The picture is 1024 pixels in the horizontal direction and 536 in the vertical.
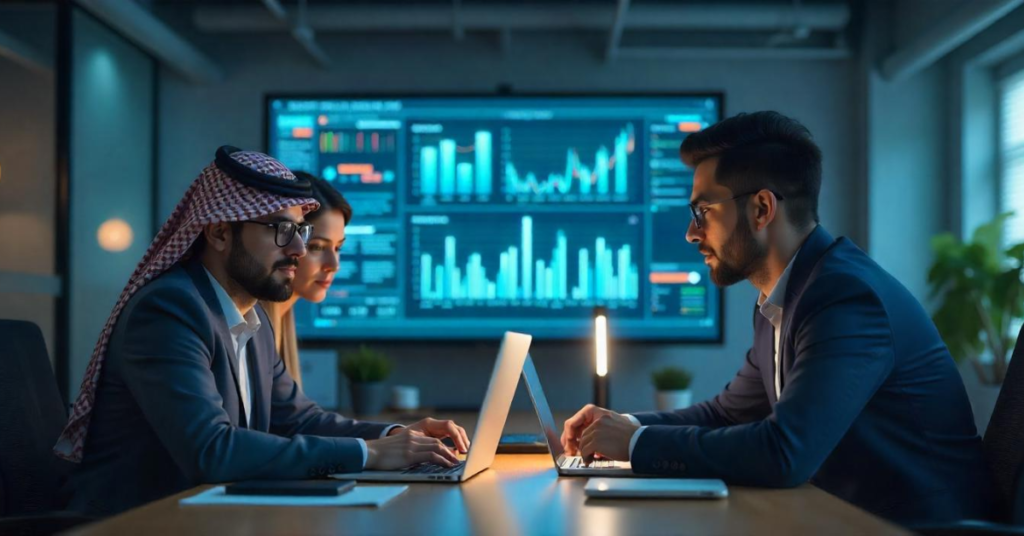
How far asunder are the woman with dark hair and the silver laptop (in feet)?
4.48

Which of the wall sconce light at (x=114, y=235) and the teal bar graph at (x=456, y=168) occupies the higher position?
the teal bar graph at (x=456, y=168)

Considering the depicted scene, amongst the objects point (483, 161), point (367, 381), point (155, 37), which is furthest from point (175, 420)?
point (483, 161)

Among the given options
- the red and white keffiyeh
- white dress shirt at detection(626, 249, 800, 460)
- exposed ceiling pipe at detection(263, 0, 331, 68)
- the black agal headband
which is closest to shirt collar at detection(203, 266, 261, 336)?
the red and white keffiyeh

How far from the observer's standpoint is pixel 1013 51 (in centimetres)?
450

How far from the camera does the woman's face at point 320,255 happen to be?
11.2 feet

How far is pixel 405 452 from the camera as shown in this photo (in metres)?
1.99

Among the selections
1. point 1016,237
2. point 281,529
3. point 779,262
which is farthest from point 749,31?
point 281,529

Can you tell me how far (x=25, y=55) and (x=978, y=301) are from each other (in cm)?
397

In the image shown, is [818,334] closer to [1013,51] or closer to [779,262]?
[779,262]

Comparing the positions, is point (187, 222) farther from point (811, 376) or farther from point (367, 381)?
point (367, 381)

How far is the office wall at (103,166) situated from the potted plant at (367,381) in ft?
3.74

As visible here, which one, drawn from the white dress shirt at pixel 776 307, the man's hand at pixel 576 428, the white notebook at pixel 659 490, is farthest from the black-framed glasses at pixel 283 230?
the white notebook at pixel 659 490

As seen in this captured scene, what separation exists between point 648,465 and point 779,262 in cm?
66

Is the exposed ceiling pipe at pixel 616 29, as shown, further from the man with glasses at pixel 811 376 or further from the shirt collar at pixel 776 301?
the shirt collar at pixel 776 301
